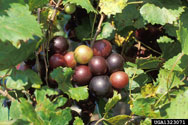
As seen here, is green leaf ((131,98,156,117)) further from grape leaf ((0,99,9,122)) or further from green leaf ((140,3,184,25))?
grape leaf ((0,99,9,122))

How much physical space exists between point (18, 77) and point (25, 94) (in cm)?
8

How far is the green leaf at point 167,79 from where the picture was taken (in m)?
0.90

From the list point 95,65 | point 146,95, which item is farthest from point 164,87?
→ point 95,65

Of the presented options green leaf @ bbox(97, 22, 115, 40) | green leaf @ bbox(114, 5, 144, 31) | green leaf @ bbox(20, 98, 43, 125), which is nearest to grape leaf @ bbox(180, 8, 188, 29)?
green leaf @ bbox(114, 5, 144, 31)

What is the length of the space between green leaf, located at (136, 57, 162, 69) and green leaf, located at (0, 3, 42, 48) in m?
0.39

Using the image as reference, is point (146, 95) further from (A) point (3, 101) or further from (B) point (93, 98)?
(A) point (3, 101)

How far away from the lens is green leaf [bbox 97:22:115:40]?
3.44 feet

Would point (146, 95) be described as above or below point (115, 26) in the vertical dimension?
below

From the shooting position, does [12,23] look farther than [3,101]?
No

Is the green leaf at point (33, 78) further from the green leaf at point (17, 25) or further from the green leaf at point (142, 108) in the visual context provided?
the green leaf at point (142, 108)

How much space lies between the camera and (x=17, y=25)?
0.75 metres

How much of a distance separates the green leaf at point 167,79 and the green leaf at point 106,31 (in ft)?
0.86

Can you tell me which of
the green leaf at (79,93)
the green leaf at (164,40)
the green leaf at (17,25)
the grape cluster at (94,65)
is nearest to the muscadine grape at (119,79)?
the grape cluster at (94,65)

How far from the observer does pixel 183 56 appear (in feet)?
2.90
